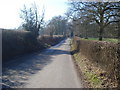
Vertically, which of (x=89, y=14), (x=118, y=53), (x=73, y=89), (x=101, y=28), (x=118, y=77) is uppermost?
(x=89, y=14)

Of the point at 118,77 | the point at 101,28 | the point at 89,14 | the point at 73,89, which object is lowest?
the point at 73,89

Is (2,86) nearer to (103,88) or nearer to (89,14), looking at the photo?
(103,88)

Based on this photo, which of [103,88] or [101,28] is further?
[101,28]

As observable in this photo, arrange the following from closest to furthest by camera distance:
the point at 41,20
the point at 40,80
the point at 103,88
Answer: the point at 103,88, the point at 40,80, the point at 41,20

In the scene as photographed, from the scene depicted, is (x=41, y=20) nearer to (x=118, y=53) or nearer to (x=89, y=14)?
(x=89, y=14)

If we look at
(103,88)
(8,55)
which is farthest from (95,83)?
(8,55)

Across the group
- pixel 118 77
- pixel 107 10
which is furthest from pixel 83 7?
pixel 118 77

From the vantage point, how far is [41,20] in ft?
118

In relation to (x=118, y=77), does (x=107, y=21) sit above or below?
above

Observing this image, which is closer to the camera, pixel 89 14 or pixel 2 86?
pixel 2 86

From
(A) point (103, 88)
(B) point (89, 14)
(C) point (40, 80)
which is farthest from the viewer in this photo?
(B) point (89, 14)

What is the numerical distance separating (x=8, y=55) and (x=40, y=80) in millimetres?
7822

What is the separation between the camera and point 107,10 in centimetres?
2122

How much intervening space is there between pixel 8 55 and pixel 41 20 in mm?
22577
